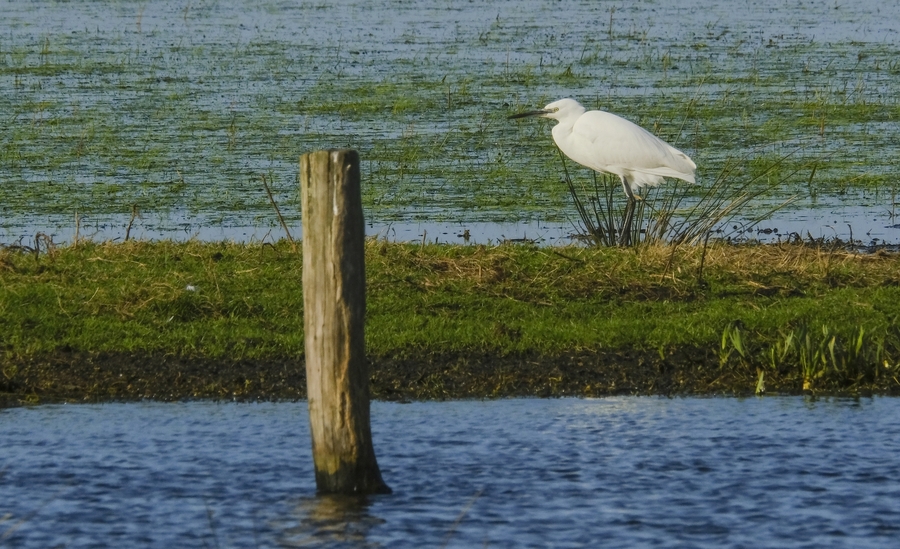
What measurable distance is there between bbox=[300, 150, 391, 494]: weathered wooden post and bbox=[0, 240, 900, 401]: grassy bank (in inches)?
89.1

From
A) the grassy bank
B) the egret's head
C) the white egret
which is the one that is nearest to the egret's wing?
the white egret

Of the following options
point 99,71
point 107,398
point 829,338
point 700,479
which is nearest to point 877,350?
point 829,338

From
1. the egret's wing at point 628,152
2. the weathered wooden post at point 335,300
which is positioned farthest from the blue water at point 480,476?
the egret's wing at point 628,152

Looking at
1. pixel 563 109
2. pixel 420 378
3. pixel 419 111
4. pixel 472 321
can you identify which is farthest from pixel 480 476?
pixel 419 111

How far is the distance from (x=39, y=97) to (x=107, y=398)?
1455 centimetres

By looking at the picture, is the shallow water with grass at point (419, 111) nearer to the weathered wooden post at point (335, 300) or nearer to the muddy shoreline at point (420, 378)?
the muddy shoreline at point (420, 378)

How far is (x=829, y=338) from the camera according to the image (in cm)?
918

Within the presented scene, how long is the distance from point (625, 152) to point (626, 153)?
0.04 feet

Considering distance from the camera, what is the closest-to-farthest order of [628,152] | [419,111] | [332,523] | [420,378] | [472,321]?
[332,523], [420,378], [472,321], [628,152], [419,111]

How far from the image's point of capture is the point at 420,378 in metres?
9.24

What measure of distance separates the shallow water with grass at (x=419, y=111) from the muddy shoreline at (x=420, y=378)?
434cm

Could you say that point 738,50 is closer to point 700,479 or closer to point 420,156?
point 420,156

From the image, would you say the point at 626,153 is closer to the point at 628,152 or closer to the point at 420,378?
the point at 628,152

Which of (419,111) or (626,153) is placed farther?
(419,111)
